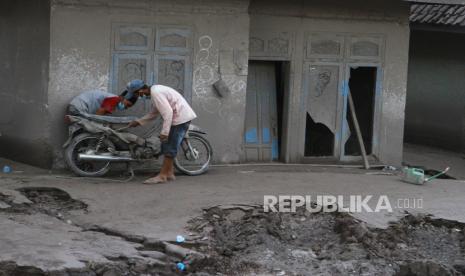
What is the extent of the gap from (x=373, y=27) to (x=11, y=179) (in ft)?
23.1

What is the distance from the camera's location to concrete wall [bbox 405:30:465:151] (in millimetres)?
16969

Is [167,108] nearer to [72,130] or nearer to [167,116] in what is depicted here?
[167,116]

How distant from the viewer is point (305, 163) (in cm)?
1341

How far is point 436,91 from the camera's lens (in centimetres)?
1741

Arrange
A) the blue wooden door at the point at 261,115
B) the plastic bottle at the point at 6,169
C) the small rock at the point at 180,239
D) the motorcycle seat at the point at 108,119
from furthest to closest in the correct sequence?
the blue wooden door at the point at 261,115, the plastic bottle at the point at 6,169, the motorcycle seat at the point at 108,119, the small rock at the point at 180,239

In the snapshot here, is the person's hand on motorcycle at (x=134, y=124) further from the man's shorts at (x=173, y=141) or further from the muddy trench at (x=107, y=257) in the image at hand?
the muddy trench at (x=107, y=257)

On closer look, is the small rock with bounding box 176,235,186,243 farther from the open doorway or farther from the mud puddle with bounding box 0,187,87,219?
the open doorway

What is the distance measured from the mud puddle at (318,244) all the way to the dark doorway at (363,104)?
193 inches

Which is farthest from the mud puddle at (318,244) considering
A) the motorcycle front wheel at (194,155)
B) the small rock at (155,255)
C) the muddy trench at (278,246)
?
the motorcycle front wheel at (194,155)

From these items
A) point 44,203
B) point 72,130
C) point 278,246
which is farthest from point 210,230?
point 72,130

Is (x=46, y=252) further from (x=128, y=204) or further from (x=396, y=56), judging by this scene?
(x=396, y=56)

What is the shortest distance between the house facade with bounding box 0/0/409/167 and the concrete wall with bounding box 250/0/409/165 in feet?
0.06

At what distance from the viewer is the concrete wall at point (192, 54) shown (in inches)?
438

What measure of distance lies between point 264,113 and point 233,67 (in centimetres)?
143
